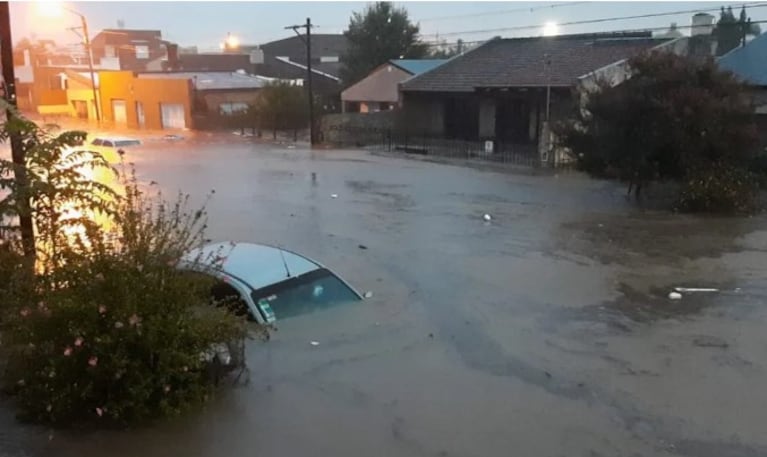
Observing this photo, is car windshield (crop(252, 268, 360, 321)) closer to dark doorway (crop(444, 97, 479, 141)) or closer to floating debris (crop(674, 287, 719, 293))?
floating debris (crop(674, 287, 719, 293))

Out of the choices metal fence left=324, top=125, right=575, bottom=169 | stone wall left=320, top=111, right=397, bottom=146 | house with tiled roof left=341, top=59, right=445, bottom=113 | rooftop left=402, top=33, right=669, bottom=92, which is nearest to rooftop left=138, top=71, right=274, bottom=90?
house with tiled roof left=341, top=59, right=445, bottom=113

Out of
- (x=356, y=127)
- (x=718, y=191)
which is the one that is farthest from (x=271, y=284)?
(x=356, y=127)

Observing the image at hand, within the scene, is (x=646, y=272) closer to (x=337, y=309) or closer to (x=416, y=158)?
(x=337, y=309)

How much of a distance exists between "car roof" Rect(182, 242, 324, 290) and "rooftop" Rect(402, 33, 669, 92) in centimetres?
2230

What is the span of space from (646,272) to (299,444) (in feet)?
29.0

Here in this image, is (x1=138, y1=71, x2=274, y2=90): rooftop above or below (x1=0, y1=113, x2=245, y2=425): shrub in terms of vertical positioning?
above

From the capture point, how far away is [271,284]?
380 inches

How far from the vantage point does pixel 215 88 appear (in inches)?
2127

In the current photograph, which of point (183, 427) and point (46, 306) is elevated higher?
point (46, 306)

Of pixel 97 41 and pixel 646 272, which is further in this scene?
pixel 97 41

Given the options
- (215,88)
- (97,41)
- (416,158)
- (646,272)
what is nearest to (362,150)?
(416,158)

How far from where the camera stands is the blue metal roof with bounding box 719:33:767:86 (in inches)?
997

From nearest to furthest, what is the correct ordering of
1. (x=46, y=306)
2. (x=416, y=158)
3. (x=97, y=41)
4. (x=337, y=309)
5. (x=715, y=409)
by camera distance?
(x=46, y=306) → (x=715, y=409) → (x=337, y=309) → (x=416, y=158) → (x=97, y=41)

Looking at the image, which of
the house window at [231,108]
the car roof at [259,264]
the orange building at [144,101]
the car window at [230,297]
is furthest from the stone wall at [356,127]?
the car window at [230,297]
